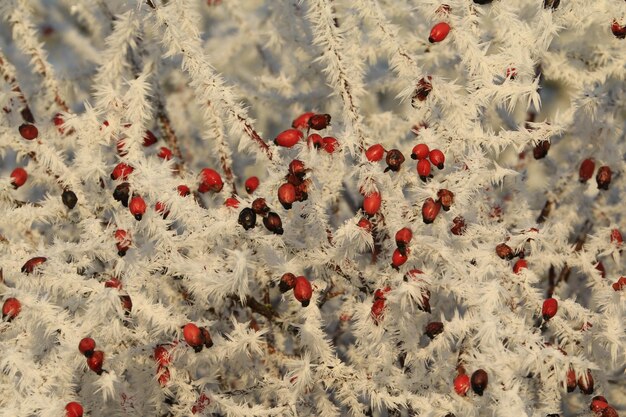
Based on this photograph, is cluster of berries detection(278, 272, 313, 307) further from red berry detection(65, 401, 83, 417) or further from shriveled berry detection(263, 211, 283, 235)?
red berry detection(65, 401, 83, 417)

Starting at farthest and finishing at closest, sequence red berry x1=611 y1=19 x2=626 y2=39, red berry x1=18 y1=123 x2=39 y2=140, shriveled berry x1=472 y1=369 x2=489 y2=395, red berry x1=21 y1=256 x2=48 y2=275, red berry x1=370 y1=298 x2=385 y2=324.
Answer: red berry x1=18 y1=123 x2=39 y2=140 → red berry x1=611 y1=19 x2=626 y2=39 → red berry x1=370 y1=298 x2=385 y2=324 → red berry x1=21 y1=256 x2=48 y2=275 → shriveled berry x1=472 y1=369 x2=489 y2=395

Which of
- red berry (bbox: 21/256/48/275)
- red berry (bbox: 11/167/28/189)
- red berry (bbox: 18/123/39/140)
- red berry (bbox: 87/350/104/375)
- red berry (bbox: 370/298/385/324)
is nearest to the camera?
red berry (bbox: 87/350/104/375)

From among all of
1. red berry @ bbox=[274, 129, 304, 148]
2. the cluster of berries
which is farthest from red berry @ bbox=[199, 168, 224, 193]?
the cluster of berries

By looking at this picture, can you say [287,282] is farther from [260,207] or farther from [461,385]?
[461,385]

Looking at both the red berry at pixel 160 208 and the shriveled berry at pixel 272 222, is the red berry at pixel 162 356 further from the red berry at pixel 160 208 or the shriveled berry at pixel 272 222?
the shriveled berry at pixel 272 222

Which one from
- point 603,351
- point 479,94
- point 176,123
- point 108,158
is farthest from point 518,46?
point 176,123

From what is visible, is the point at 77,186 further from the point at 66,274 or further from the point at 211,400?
the point at 211,400

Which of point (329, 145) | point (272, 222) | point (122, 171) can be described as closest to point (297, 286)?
point (272, 222)
